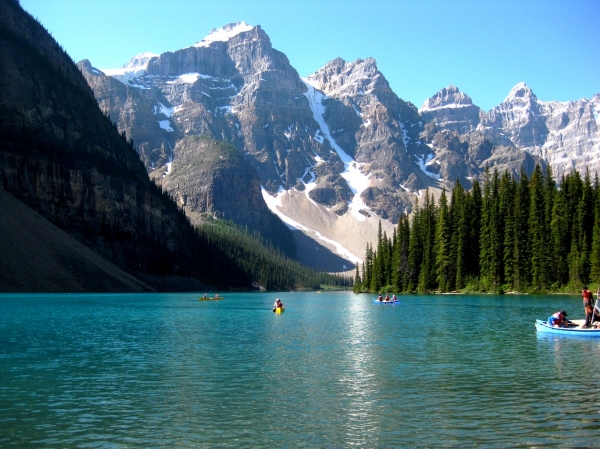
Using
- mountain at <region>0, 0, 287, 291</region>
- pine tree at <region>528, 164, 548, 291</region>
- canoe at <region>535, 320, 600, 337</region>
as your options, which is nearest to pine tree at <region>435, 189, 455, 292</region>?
pine tree at <region>528, 164, 548, 291</region>

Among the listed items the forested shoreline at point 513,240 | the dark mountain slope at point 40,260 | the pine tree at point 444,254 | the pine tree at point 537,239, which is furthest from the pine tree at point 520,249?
the dark mountain slope at point 40,260

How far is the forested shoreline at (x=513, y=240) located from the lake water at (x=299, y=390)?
2595 inches

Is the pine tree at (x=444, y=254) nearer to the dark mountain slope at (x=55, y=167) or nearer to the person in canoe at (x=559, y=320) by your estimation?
the person in canoe at (x=559, y=320)

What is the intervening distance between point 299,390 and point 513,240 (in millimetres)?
98719

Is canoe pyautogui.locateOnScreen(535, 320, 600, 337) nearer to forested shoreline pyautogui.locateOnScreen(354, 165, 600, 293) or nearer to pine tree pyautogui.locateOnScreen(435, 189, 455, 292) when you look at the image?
forested shoreline pyautogui.locateOnScreen(354, 165, 600, 293)

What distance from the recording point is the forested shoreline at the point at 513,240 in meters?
109

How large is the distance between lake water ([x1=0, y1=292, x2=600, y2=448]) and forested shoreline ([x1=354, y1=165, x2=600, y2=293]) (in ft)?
216

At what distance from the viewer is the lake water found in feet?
65.1

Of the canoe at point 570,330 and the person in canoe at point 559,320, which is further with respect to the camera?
the person in canoe at point 559,320

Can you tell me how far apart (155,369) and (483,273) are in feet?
333

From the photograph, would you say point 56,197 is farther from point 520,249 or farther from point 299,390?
point 299,390

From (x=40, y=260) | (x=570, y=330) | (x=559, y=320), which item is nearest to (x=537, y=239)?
(x=559, y=320)

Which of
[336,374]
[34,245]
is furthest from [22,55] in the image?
[336,374]

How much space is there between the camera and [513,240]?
11638cm
